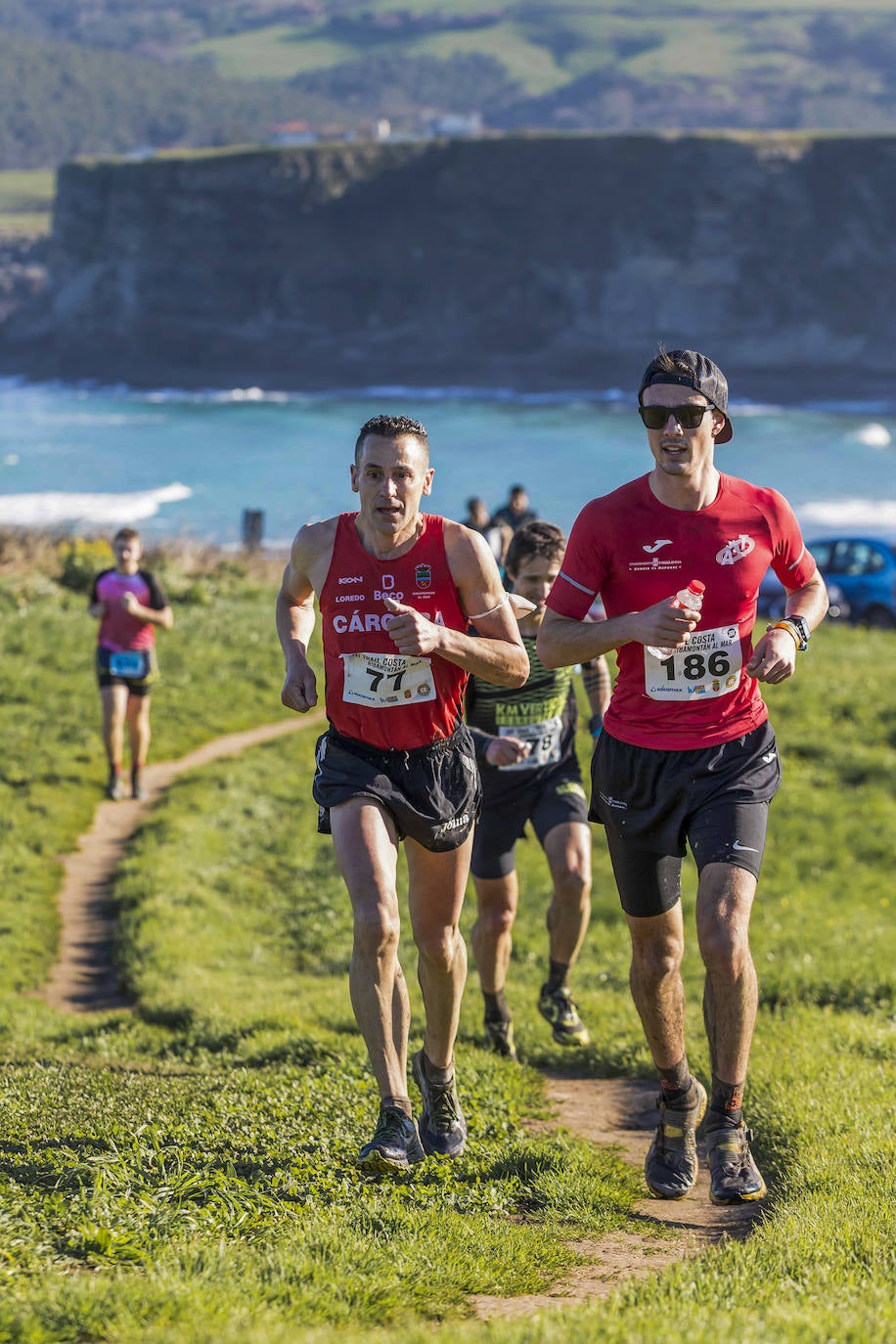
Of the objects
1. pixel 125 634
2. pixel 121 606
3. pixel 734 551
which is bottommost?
pixel 734 551

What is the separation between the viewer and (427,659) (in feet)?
19.8

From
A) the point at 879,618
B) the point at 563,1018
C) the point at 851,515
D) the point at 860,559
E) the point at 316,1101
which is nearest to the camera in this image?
the point at 316,1101

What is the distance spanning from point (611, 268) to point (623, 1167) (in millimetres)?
136530

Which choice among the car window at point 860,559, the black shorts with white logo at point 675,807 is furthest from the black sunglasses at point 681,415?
the car window at point 860,559

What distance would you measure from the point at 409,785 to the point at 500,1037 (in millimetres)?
2934

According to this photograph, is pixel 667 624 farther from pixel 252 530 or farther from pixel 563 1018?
pixel 252 530

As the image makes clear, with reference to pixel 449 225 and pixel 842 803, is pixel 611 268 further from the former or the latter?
pixel 842 803

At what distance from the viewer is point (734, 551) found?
19.0 ft

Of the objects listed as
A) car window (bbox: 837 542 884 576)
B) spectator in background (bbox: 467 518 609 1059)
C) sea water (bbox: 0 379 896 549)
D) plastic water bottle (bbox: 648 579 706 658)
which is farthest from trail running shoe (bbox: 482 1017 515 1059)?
sea water (bbox: 0 379 896 549)

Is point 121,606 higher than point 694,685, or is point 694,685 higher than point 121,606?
point 121,606

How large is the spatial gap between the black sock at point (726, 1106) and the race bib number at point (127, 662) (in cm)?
981

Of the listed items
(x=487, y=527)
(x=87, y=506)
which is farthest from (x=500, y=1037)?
(x=87, y=506)

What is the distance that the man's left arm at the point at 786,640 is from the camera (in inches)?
222

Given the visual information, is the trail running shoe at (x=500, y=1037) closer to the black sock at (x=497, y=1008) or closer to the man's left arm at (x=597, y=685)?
the black sock at (x=497, y=1008)
